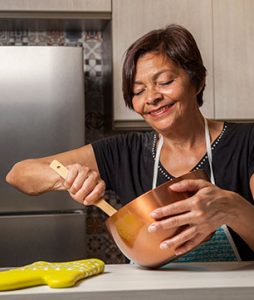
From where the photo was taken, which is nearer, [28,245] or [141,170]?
[141,170]

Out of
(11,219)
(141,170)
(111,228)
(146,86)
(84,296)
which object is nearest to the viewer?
(84,296)

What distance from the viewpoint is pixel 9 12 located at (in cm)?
231

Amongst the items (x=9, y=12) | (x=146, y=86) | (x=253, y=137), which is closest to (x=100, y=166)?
(x=146, y=86)

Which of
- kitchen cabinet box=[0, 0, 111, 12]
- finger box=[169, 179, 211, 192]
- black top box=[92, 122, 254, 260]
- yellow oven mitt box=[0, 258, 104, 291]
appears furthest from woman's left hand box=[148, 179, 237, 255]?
kitchen cabinet box=[0, 0, 111, 12]

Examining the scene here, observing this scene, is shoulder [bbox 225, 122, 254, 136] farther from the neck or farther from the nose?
the nose

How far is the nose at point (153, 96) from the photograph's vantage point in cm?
135

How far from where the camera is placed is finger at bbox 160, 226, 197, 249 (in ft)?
3.20

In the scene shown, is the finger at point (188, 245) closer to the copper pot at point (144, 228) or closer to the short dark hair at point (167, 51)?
the copper pot at point (144, 228)

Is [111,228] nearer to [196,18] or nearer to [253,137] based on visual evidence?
[253,137]

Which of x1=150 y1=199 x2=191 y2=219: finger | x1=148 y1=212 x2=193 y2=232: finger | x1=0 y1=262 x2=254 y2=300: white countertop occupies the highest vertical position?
x1=150 y1=199 x2=191 y2=219: finger

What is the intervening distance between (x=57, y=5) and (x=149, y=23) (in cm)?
36

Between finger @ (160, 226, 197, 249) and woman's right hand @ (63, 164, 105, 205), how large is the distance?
0.19 m

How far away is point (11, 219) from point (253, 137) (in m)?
1.04

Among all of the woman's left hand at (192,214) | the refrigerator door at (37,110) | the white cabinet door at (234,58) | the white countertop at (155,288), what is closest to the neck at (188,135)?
the woman's left hand at (192,214)
